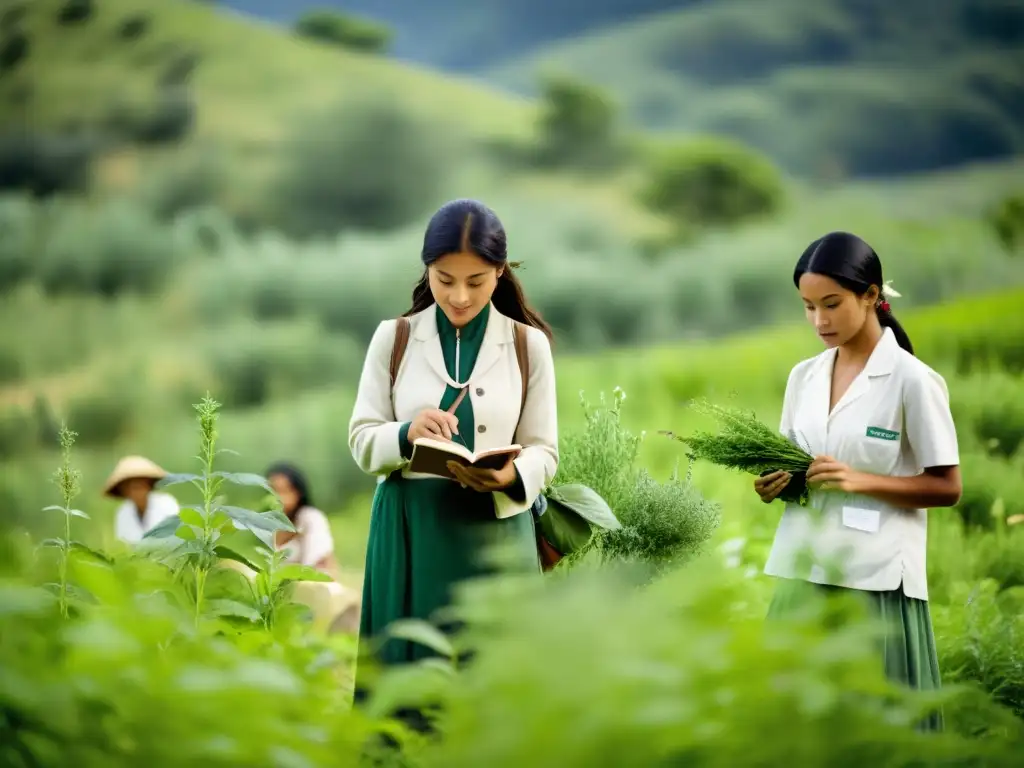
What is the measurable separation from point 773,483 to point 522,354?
70cm

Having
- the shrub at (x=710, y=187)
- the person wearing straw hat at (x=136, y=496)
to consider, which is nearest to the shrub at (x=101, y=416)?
the person wearing straw hat at (x=136, y=496)

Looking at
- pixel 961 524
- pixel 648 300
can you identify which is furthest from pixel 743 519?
pixel 648 300

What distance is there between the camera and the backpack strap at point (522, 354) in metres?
3.06

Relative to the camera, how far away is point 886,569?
3023 mm

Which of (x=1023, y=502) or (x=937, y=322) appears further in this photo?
(x=937, y=322)

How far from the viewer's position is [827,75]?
66.0ft

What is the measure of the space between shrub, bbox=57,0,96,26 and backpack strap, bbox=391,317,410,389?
56.8 ft

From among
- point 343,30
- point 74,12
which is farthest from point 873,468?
point 343,30

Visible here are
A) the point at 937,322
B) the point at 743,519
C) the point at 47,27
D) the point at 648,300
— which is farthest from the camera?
the point at 47,27

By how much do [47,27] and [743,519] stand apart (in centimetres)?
1506

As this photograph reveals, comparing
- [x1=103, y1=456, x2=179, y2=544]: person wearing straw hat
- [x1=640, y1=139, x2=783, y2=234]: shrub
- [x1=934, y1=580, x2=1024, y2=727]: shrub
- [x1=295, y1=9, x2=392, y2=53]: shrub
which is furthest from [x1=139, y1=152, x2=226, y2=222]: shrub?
[x1=934, y1=580, x2=1024, y2=727]: shrub

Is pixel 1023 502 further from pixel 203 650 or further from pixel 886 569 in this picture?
pixel 203 650

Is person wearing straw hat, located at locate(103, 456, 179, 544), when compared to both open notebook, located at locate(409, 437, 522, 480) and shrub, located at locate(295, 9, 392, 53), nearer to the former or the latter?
open notebook, located at locate(409, 437, 522, 480)

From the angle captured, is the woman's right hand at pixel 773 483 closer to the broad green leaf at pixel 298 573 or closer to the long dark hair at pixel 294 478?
the broad green leaf at pixel 298 573
